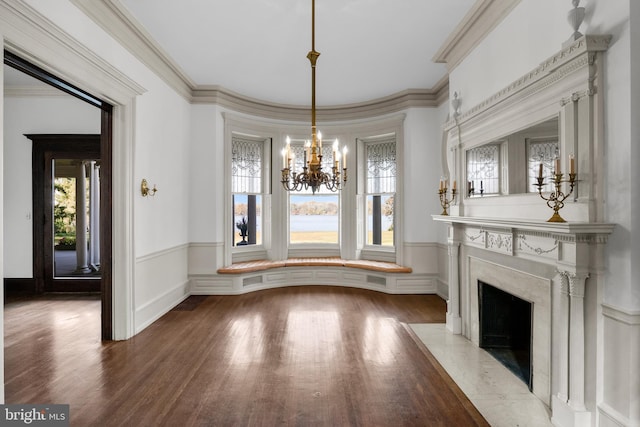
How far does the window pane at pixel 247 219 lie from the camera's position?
20.3 ft

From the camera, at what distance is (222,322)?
13.9ft

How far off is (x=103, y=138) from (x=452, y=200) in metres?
3.76

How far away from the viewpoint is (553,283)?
2.40 meters

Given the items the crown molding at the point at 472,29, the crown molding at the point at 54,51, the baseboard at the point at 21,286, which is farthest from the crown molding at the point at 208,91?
the baseboard at the point at 21,286

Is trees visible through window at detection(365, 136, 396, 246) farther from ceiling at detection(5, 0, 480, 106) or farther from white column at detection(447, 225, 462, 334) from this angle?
white column at detection(447, 225, 462, 334)

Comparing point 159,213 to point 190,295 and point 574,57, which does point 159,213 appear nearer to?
point 190,295

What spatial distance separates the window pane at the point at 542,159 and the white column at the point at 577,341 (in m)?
0.68

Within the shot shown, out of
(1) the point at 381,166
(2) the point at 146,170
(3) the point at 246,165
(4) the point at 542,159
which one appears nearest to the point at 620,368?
(4) the point at 542,159

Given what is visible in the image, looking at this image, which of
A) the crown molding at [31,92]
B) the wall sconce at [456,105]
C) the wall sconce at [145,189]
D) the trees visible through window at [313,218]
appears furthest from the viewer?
the trees visible through window at [313,218]

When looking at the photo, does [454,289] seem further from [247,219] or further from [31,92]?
[31,92]

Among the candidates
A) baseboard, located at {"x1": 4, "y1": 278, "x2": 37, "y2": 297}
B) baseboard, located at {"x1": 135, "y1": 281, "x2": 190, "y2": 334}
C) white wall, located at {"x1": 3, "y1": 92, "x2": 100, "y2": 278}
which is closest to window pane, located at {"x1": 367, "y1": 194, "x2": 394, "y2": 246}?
baseboard, located at {"x1": 135, "y1": 281, "x2": 190, "y2": 334}

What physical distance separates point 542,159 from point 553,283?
862 mm

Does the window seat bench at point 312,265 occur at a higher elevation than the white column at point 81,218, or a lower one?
lower

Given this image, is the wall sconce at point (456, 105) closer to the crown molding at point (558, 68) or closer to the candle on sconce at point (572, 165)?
the crown molding at point (558, 68)
